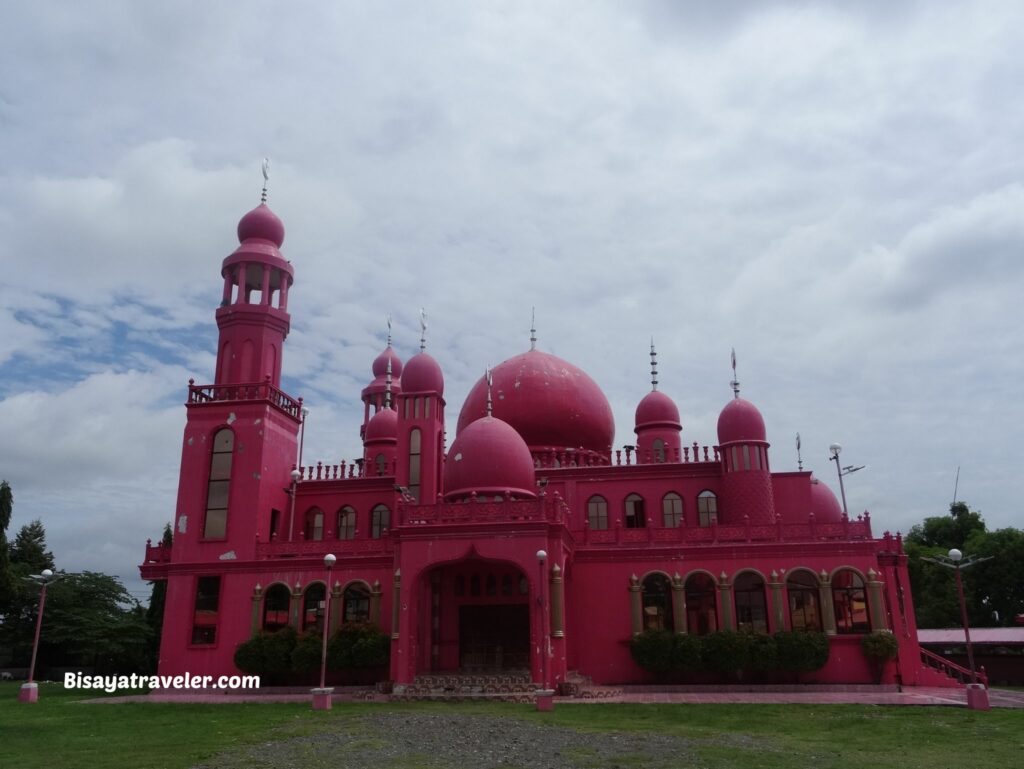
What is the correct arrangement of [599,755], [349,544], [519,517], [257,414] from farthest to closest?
1. [257,414]
2. [349,544]
3. [519,517]
4. [599,755]

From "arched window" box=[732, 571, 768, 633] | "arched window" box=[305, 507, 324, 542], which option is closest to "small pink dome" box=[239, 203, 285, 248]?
"arched window" box=[305, 507, 324, 542]

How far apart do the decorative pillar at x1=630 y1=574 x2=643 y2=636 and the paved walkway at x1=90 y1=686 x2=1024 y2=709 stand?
2.13 m

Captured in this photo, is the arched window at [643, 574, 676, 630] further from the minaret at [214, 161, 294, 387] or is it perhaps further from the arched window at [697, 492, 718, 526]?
the minaret at [214, 161, 294, 387]

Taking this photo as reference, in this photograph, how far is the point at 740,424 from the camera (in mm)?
30562

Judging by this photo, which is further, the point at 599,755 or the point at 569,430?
the point at 569,430

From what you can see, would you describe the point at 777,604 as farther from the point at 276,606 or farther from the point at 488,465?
the point at 276,606

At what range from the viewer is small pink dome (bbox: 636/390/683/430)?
3594 centimetres

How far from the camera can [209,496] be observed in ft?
99.4

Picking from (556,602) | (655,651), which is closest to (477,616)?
(556,602)

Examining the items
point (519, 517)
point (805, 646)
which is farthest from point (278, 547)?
point (805, 646)

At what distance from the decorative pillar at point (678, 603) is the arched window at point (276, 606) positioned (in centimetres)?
1307

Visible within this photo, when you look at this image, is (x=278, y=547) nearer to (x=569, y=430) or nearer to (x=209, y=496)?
(x=209, y=496)

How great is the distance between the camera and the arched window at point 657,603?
27.6 m

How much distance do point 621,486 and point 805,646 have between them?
29.4 ft
